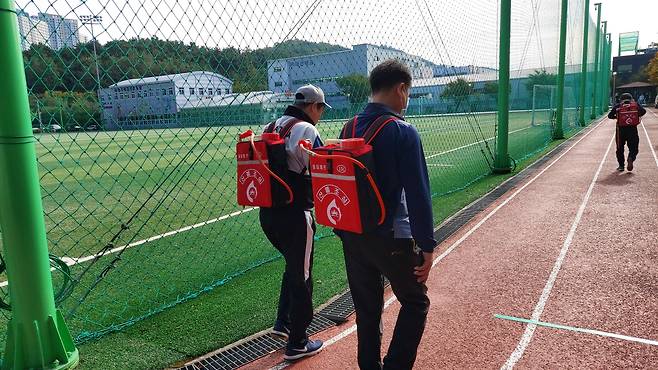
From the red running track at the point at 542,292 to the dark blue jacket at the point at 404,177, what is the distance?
138cm

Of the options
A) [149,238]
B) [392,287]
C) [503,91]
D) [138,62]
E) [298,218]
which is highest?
[138,62]

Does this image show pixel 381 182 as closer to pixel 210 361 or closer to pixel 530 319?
pixel 210 361

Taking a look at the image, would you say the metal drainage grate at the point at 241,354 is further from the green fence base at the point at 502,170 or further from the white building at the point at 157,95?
the green fence base at the point at 502,170

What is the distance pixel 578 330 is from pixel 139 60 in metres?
4.33

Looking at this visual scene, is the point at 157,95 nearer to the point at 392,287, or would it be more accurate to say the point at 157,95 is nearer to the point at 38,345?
the point at 38,345

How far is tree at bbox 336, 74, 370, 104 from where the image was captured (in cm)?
652

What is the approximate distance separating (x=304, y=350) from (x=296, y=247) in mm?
816

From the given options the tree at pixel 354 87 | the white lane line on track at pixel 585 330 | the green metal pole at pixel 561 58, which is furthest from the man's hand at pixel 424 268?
the green metal pole at pixel 561 58

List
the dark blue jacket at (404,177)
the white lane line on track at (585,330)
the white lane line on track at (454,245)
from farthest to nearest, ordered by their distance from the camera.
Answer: the white lane line on track at (454,245), the white lane line on track at (585,330), the dark blue jacket at (404,177)

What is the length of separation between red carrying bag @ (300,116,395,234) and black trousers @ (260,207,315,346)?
2.28 ft

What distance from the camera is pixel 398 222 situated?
98.7 inches

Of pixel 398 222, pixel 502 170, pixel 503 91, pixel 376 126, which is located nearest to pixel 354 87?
pixel 376 126

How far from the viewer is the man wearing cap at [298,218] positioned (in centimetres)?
323

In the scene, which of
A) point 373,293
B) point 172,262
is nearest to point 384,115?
point 373,293
